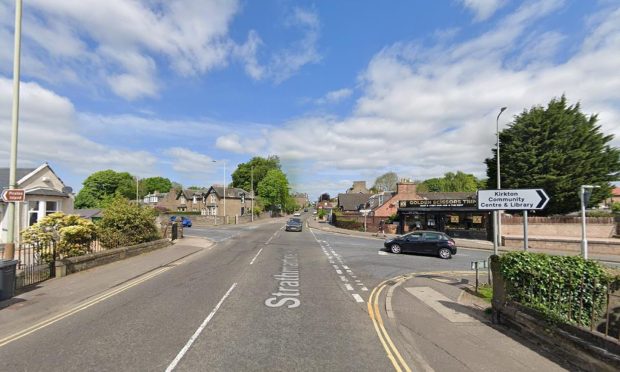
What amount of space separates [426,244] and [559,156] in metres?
22.1

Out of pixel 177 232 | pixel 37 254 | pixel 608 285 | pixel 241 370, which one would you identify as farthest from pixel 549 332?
pixel 177 232

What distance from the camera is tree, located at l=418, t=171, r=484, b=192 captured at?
10856cm

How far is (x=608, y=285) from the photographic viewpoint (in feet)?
20.3

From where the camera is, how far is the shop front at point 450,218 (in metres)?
33.6

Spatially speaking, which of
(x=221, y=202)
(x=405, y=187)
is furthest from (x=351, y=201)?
(x=405, y=187)

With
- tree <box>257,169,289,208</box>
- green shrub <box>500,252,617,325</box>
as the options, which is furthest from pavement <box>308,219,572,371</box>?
tree <box>257,169,289,208</box>

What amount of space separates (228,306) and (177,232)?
2225 cm

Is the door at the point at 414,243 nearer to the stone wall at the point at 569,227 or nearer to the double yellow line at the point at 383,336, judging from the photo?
the double yellow line at the point at 383,336

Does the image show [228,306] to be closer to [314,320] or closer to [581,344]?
[314,320]

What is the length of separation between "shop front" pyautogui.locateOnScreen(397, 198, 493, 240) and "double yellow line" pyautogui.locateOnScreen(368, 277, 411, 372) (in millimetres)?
26132

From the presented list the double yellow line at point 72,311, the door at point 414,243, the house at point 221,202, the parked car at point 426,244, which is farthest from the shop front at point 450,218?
the house at point 221,202

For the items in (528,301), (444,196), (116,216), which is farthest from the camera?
(444,196)

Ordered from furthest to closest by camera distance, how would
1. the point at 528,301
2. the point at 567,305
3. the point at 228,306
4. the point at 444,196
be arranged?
the point at 444,196 < the point at 228,306 < the point at 528,301 < the point at 567,305

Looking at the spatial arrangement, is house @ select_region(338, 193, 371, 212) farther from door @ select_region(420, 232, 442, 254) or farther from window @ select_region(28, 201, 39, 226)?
window @ select_region(28, 201, 39, 226)
